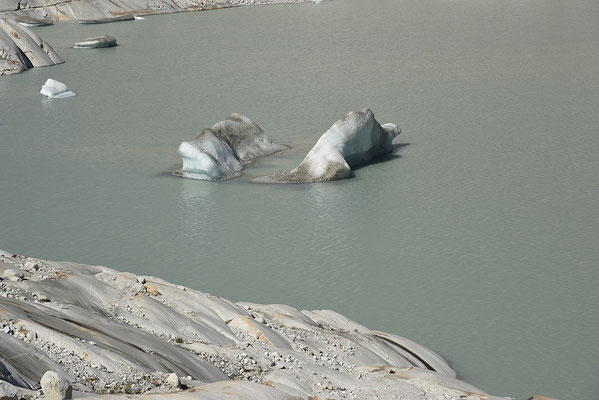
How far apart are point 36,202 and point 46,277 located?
26.2ft

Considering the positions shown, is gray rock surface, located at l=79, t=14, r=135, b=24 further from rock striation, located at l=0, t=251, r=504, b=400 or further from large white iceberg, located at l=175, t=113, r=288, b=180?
rock striation, located at l=0, t=251, r=504, b=400

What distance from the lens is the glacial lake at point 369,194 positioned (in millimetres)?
11547

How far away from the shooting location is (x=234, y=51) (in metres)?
32.6

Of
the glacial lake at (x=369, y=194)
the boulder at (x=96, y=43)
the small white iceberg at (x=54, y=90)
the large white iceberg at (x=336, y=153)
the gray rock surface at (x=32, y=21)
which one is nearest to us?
the glacial lake at (x=369, y=194)

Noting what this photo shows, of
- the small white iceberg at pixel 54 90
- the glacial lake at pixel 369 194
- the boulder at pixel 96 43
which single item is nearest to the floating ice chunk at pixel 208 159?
the glacial lake at pixel 369 194

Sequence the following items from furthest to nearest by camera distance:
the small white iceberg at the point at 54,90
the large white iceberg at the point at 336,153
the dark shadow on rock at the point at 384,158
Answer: the small white iceberg at the point at 54,90 → the dark shadow on rock at the point at 384,158 → the large white iceberg at the point at 336,153

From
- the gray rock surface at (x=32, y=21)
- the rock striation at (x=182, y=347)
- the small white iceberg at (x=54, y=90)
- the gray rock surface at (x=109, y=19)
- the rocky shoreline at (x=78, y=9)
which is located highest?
the rocky shoreline at (x=78, y=9)

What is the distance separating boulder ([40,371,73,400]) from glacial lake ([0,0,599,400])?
5610 mm

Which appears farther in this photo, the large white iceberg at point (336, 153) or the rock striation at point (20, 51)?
the rock striation at point (20, 51)

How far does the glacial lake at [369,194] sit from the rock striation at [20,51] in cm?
58

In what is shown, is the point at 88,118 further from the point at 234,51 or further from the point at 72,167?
the point at 234,51

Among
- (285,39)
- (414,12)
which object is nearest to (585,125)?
(285,39)

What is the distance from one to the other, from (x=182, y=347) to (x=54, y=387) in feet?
8.66

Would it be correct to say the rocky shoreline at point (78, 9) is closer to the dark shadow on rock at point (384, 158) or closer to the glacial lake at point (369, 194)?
the glacial lake at point (369, 194)
